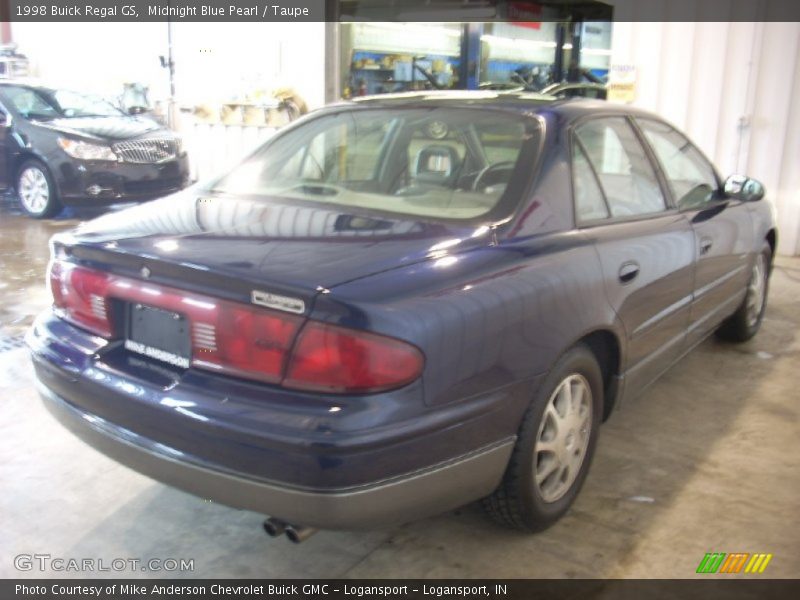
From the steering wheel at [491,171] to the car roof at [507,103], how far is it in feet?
0.90

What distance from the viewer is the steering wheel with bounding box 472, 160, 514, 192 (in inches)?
106

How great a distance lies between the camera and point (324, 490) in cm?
194

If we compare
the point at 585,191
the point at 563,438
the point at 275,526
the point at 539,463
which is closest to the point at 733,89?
the point at 585,191

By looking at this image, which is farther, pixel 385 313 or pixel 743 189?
pixel 743 189

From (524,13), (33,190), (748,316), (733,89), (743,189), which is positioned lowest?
(748,316)

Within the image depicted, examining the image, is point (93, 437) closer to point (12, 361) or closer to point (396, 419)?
point (396, 419)

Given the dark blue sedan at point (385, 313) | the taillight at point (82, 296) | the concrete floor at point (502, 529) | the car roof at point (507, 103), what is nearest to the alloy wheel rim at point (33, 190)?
the concrete floor at point (502, 529)

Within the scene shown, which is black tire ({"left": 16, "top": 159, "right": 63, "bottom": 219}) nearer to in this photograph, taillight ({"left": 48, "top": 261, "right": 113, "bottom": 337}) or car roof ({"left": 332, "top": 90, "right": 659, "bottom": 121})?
car roof ({"left": 332, "top": 90, "right": 659, "bottom": 121})

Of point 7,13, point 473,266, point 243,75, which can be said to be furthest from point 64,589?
point 7,13

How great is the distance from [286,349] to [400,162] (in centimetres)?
124

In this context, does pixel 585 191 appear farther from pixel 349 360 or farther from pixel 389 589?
pixel 389 589

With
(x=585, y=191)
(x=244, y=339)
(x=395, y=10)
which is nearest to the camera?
(x=244, y=339)

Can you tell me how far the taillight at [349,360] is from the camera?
196 cm

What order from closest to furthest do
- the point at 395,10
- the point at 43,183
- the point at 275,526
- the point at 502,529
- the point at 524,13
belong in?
the point at 275,526
the point at 502,529
the point at 43,183
the point at 395,10
the point at 524,13
